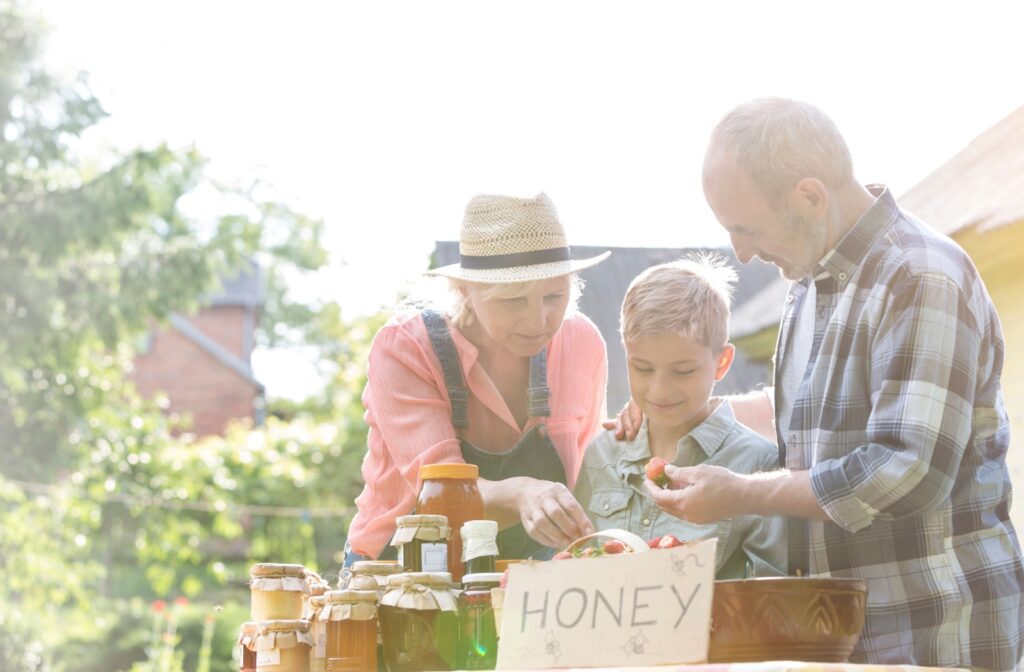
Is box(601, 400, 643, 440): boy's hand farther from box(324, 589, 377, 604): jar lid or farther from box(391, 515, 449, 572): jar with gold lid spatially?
box(324, 589, 377, 604): jar lid

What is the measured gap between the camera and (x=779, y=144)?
2.03 metres

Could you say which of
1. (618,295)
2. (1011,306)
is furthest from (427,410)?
(618,295)

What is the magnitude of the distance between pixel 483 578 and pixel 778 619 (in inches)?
18.0

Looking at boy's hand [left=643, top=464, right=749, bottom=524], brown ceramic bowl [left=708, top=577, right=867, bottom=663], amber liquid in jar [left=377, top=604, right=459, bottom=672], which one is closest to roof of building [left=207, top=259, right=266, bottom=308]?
amber liquid in jar [left=377, top=604, right=459, bottom=672]

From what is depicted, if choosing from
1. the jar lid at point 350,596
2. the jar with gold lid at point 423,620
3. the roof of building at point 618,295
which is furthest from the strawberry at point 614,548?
the roof of building at point 618,295

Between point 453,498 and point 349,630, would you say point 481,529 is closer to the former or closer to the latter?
point 453,498

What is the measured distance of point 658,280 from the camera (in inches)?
94.5

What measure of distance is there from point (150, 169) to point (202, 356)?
14504 mm

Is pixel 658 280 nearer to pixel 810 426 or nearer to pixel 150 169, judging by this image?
pixel 810 426

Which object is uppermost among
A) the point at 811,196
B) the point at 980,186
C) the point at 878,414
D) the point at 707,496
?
the point at 980,186

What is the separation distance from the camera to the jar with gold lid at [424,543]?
1.96 meters

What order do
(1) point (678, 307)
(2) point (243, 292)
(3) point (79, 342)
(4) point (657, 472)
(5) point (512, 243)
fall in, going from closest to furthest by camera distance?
(4) point (657, 472) → (1) point (678, 307) → (5) point (512, 243) → (3) point (79, 342) → (2) point (243, 292)

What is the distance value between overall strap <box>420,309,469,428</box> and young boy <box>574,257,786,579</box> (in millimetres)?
291

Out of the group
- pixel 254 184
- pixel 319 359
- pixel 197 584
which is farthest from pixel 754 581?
pixel 319 359
